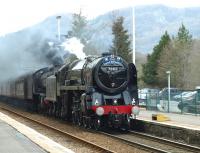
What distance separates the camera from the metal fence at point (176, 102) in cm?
2903

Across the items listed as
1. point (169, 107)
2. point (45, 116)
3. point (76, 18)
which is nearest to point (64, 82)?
point (45, 116)

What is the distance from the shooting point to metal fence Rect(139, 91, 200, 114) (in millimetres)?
29033

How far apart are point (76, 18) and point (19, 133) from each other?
68447 mm

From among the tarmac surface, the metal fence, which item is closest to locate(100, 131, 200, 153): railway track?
the tarmac surface

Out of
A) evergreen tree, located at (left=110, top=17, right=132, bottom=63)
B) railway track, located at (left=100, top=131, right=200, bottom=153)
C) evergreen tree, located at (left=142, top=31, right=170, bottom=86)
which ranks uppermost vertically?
evergreen tree, located at (left=110, top=17, right=132, bottom=63)

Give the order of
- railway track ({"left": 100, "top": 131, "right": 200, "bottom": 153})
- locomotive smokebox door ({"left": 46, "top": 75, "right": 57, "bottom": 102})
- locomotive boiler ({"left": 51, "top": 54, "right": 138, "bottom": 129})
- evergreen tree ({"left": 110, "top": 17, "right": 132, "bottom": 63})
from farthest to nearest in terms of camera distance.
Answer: evergreen tree ({"left": 110, "top": 17, "right": 132, "bottom": 63})
locomotive smokebox door ({"left": 46, "top": 75, "right": 57, "bottom": 102})
locomotive boiler ({"left": 51, "top": 54, "right": 138, "bottom": 129})
railway track ({"left": 100, "top": 131, "right": 200, "bottom": 153})

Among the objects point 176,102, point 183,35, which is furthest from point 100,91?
point 183,35

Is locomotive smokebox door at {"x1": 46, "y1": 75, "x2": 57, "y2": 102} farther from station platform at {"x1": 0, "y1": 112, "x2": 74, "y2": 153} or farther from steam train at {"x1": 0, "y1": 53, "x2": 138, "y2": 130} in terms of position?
station platform at {"x1": 0, "y1": 112, "x2": 74, "y2": 153}

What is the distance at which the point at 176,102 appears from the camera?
31312 mm

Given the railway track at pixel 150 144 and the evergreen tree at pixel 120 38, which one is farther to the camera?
the evergreen tree at pixel 120 38

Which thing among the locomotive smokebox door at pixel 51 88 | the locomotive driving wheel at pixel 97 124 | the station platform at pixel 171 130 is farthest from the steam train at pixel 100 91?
the locomotive smokebox door at pixel 51 88

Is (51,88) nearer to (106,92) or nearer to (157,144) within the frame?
(106,92)

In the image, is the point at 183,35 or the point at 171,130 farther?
the point at 183,35

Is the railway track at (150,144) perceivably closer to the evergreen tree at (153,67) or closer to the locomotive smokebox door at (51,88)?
the locomotive smokebox door at (51,88)
